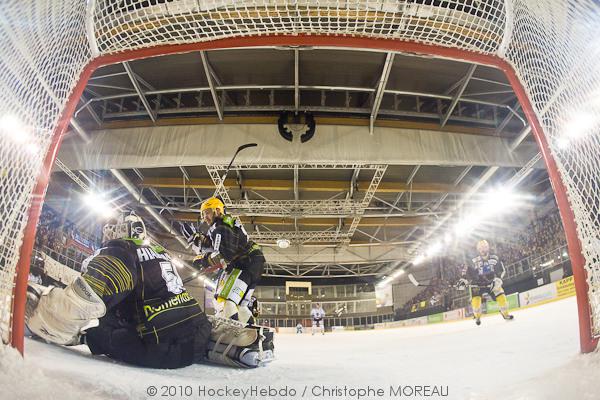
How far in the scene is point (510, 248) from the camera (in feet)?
45.9

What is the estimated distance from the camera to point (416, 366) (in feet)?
7.85

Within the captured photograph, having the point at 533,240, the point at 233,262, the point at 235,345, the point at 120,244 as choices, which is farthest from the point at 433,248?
the point at 120,244

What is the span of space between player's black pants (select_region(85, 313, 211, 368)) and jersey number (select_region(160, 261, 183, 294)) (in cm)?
23

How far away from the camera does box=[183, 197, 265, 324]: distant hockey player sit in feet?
10.8

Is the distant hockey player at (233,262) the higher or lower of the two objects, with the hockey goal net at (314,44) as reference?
lower

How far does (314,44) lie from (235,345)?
77.9 inches

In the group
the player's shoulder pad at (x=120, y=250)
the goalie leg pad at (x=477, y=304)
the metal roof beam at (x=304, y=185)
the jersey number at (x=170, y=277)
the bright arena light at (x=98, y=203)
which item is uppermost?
the metal roof beam at (x=304, y=185)

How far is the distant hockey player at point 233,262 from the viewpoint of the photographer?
3.28 m

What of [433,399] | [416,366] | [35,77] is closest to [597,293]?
[433,399]

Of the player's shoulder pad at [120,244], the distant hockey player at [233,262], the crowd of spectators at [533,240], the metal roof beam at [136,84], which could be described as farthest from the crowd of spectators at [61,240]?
the crowd of spectators at [533,240]

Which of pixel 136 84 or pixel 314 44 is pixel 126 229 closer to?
pixel 314 44

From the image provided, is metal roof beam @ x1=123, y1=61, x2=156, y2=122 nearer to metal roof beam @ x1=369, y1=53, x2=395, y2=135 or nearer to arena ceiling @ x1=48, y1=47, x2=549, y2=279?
arena ceiling @ x1=48, y1=47, x2=549, y2=279

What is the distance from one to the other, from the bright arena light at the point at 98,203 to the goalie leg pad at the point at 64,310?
315 inches

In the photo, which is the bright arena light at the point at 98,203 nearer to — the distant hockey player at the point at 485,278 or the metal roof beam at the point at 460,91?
the metal roof beam at the point at 460,91
